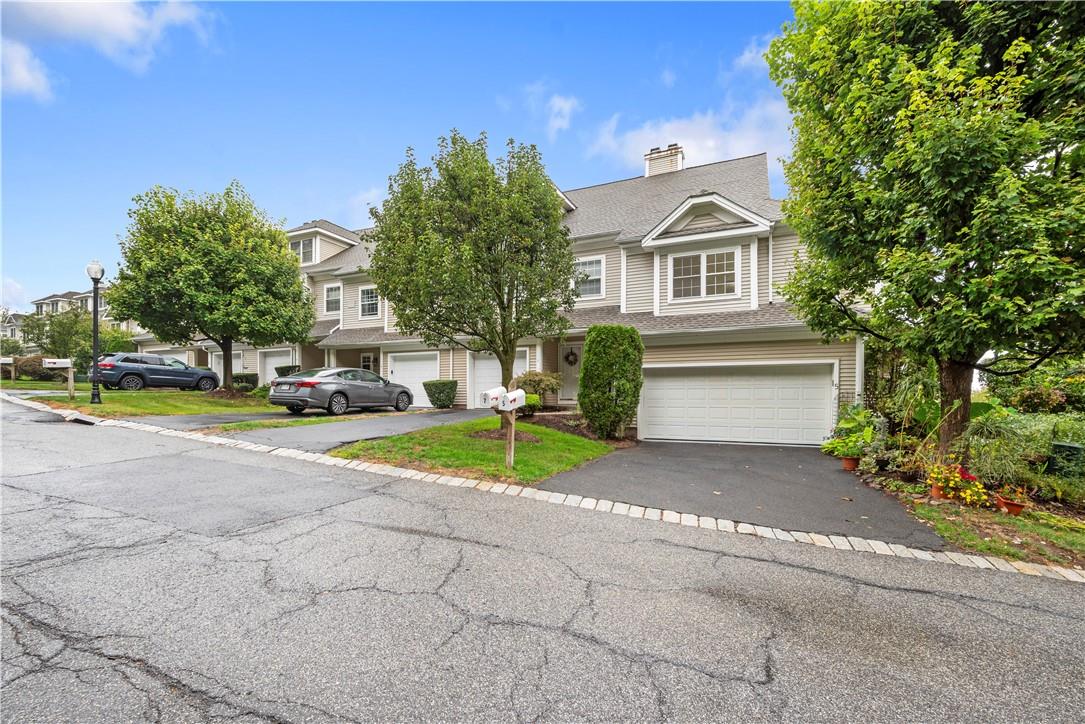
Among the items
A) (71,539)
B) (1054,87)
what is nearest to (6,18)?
(71,539)

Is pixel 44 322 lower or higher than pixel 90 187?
lower

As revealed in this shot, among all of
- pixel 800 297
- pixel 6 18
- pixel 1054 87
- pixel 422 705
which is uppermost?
pixel 6 18

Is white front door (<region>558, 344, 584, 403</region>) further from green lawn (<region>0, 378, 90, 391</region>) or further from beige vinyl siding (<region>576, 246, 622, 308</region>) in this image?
green lawn (<region>0, 378, 90, 391</region>)

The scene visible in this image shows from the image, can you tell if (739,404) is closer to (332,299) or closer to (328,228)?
(332,299)

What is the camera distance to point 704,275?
41.4 ft

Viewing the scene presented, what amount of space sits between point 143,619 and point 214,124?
544 inches

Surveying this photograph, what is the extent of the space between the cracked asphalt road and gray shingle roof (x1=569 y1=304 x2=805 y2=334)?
7854 mm

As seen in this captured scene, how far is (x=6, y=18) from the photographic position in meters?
6.11

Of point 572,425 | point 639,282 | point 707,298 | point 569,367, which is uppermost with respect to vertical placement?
point 639,282

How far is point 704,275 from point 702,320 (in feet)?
4.90

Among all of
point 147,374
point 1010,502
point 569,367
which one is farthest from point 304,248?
point 1010,502

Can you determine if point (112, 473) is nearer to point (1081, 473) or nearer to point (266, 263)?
point (266, 263)

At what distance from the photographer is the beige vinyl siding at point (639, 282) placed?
44.5ft

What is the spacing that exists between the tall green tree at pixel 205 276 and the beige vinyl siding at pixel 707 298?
41.7ft
